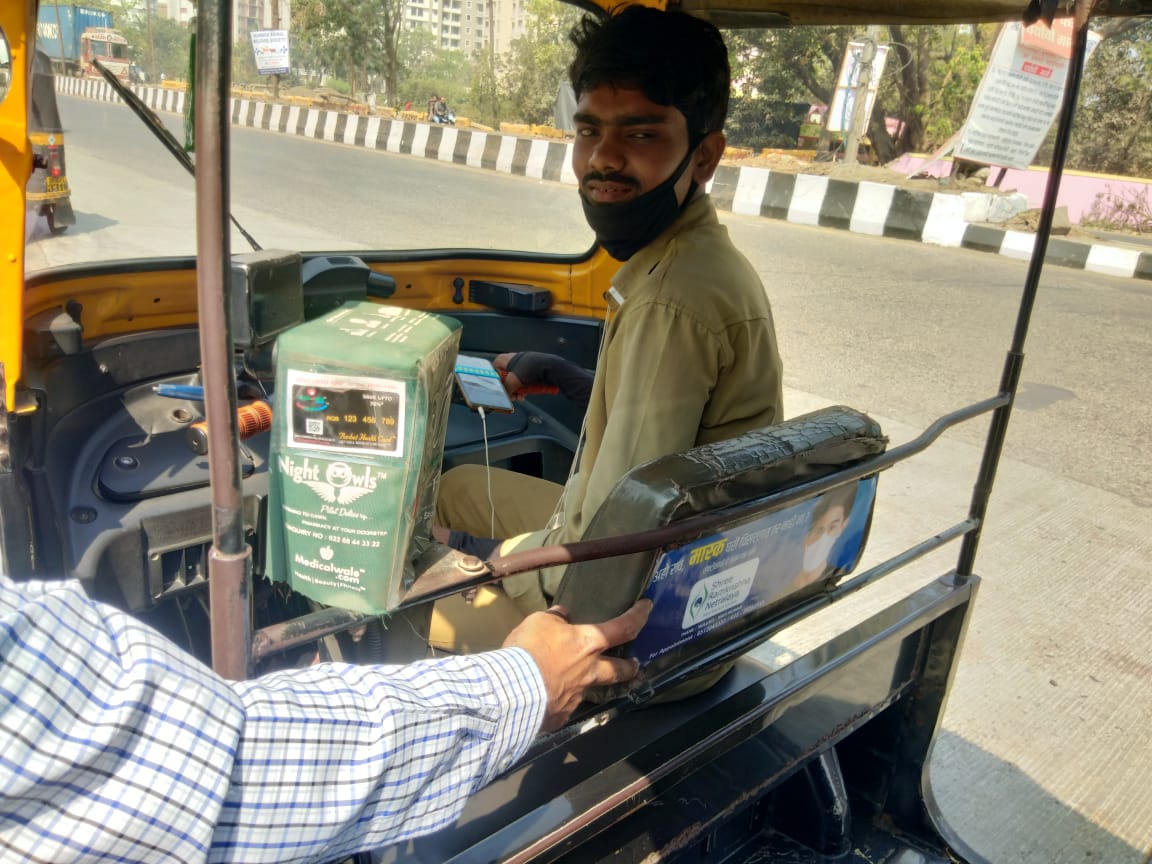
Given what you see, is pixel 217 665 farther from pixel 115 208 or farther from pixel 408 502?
pixel 115 208

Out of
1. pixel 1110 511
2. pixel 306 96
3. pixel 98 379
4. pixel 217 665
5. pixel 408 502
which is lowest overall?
pixel 1110 511

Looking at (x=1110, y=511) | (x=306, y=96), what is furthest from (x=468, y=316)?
(x=1110, y=511)

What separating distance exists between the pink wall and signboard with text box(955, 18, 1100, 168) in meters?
12.1

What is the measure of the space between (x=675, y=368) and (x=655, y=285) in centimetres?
17

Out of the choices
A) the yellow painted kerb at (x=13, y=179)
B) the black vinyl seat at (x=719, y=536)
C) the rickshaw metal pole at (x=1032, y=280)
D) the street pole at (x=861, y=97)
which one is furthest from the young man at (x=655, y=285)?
the street pole at (x=861, y=97)

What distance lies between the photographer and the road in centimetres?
210

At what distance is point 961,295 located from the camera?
855 cm

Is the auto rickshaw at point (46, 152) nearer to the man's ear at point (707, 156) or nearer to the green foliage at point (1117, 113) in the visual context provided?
the man's ear at point (707, 156)

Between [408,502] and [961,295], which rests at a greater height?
[408,502]

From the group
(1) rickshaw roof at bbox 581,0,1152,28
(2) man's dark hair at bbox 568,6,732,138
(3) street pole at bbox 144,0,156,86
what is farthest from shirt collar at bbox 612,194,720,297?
(3) street pole at bbox 144,0,156,86

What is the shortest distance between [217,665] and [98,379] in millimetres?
1319

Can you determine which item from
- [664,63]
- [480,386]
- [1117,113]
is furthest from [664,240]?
[1117,113]

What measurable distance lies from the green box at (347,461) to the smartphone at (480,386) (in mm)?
670

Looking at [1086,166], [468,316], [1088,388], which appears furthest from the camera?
[1086,166]
